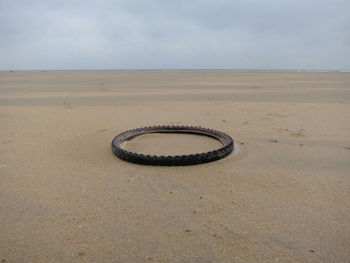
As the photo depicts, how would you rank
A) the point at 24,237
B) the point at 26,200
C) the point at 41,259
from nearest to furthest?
1. the point at 41,259
2. the point at 24,237
3. the point at 26,200

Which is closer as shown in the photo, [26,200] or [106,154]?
[26,200]

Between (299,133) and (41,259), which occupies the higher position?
(299,133)

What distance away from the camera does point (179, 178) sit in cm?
254

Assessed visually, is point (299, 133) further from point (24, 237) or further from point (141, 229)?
point (24, 237)

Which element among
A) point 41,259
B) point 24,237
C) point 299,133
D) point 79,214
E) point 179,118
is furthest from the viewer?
point 179,118

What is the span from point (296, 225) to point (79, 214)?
1.64 m

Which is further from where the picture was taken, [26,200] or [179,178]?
[179,178]

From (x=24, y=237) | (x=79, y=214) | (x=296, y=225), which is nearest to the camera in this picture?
(x=24, y=237)

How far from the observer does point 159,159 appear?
283cm

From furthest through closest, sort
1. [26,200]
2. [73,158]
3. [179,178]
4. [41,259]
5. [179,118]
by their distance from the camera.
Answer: [179,118] < [73,158] < [179,178] < [26,200] < [41,259]

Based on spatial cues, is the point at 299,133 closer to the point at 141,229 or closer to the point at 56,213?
the point at 141,229

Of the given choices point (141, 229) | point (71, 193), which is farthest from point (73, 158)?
point (141, 229)

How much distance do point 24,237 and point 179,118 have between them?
4153 mm

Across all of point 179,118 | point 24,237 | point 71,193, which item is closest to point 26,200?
point 71,193
